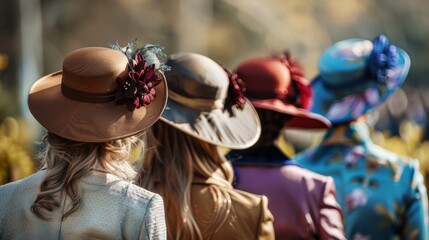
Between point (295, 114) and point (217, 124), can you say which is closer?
point (217, 124)

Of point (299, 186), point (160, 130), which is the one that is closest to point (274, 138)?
point (299, 186)

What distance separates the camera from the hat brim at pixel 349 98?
239 inches

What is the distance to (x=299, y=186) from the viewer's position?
505 cm

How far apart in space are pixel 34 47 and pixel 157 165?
34.0ft

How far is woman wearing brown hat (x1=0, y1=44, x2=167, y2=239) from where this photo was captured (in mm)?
3562

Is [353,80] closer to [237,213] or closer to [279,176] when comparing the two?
[279,176]

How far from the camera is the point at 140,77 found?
3.79 meters

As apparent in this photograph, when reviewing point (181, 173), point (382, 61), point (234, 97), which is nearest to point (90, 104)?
point (181, 173)

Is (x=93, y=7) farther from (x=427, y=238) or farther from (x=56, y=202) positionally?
(x=56, y=202)

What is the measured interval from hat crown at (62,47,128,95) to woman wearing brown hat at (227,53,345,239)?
1473 millimetres

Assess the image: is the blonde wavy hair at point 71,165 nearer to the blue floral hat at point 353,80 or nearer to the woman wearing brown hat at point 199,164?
the woman wearing brown hat at point 199,164

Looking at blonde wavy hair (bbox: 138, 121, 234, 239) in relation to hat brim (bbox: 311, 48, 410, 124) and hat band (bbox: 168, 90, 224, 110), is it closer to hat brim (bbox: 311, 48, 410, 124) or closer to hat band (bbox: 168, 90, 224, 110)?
hat band (bbox: 168, 90, 224, 110)

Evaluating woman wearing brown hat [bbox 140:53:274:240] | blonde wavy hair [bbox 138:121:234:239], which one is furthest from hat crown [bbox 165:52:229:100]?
blonde wavy hair [bbox 138:121:234:239]

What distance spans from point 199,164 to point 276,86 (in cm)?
114
